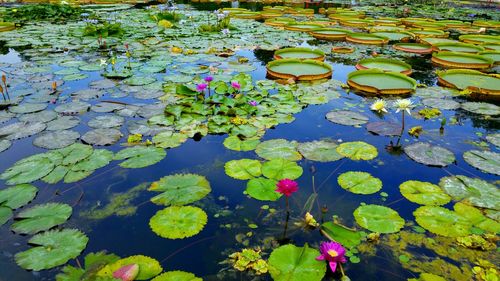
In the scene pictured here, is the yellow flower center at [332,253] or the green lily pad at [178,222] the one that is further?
the green lily pad at [178,222]

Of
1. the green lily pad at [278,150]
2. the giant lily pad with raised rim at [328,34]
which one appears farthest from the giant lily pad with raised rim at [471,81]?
the giant lily pad with raised rim at [328,34]

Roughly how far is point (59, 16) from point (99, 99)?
398 inches

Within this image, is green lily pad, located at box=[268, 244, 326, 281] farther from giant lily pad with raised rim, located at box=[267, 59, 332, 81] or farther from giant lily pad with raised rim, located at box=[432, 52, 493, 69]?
giant lily pad with raised rim, located at box=[432, 52, 493, 69]

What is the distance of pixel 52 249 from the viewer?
7.26 feet

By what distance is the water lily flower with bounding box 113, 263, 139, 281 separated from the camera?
2002 mm

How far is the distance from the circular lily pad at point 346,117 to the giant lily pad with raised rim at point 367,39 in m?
5.30

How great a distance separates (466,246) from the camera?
7.64ft

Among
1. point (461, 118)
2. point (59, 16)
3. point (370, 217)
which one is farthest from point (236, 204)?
point (59, 16)

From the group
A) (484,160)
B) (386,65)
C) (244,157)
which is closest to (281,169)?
(244,157)

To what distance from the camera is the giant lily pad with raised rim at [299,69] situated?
582 cm

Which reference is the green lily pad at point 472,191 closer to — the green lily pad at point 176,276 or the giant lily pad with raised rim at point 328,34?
the green lily pad at point 176,276

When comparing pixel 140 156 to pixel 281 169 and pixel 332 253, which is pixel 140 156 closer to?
pixel 281 169

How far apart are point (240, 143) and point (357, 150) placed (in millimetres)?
1319

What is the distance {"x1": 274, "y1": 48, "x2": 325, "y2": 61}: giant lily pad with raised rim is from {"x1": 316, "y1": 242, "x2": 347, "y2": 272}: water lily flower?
542 centimetres
